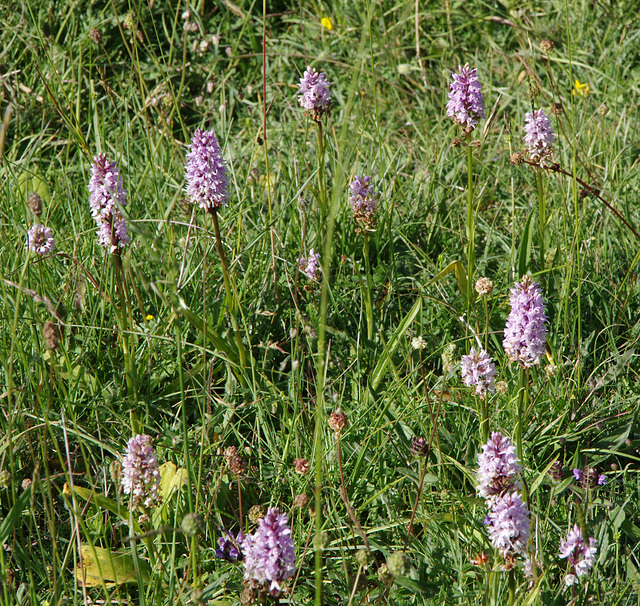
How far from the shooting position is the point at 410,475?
169 cm

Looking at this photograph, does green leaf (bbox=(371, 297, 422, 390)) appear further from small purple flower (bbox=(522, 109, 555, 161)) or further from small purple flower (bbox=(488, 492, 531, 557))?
small purple flower (bbox=(488, 492, 531, 557))

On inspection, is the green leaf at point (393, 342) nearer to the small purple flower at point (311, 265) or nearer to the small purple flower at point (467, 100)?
the small purple flower at point (311, 265)

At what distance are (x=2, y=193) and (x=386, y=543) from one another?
2005 millimetres

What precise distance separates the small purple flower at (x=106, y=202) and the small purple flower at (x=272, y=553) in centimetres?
98

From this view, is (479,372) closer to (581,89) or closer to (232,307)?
(232,307)

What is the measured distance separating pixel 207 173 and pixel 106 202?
0.31m

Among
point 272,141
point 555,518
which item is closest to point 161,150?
point 272,141

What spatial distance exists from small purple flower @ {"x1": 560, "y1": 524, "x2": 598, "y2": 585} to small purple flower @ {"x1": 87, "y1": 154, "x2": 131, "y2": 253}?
1379 mm

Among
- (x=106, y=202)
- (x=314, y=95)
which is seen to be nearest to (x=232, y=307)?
(x=106, y=202)

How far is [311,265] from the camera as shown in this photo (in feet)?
7.65

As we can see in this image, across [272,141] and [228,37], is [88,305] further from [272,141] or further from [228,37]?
[228,37]

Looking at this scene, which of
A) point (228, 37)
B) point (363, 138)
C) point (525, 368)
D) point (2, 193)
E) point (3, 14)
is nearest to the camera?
point (525, 368)

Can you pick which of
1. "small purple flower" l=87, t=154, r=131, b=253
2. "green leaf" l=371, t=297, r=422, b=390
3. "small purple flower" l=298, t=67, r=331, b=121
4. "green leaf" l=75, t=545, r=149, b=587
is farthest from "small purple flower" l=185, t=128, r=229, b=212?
"green leaf" l=75, t=545, r=149, b=587

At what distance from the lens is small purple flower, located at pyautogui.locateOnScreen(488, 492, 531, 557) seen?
132 centimetres
